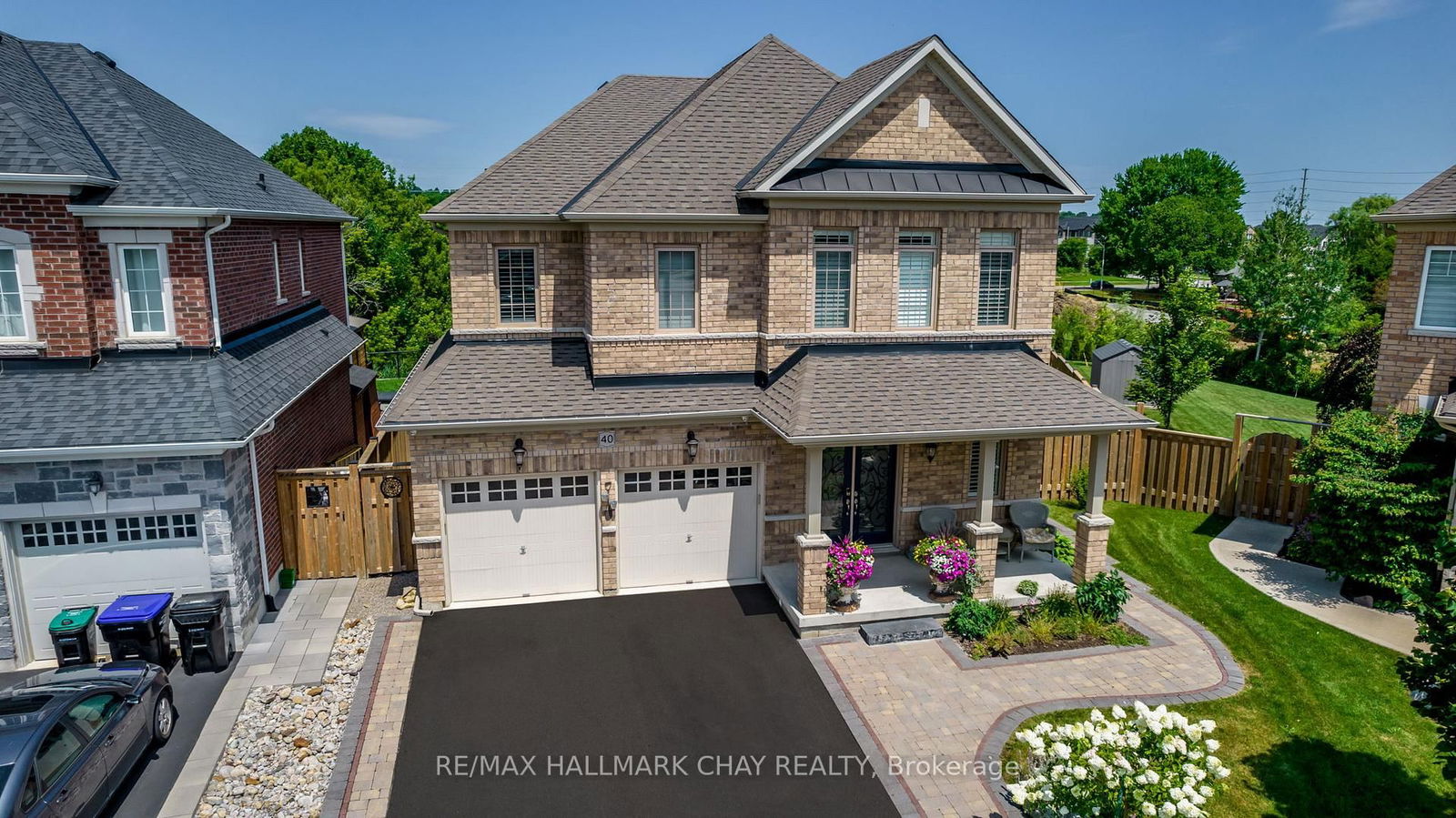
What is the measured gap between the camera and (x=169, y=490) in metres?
11.3

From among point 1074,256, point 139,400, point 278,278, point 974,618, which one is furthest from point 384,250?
point 1074,256

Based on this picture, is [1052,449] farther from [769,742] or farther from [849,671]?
[769,742]

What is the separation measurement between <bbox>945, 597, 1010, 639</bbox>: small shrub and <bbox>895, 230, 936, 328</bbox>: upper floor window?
188 inches

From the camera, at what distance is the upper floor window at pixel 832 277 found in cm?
1374

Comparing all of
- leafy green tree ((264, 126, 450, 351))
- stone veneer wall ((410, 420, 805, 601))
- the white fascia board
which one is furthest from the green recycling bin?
leafy green tree ((264, 126, 450, 351))

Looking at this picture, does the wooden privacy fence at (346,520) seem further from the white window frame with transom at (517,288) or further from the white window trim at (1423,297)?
the white window trim at (1423,297)

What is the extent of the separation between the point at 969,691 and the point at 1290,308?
28.5m

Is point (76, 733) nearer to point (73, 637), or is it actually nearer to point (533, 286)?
point (73, 637)

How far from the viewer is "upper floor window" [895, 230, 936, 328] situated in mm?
14039

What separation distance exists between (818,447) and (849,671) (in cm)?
316

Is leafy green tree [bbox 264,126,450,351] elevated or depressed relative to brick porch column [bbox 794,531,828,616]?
elevated

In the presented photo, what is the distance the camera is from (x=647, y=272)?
13609 mm

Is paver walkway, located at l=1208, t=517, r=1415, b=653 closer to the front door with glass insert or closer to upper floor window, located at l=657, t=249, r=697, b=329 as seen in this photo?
the front door with glass insert

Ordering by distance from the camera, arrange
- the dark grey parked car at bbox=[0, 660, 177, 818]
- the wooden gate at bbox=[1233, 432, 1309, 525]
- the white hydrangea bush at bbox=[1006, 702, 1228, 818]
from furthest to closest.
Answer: the wooden gate at bbox=[1233, 432, 1309, 525] < the dark grey parked car at bbox=[0, 660, 177, 818] < the white hydrangea bush at bbox=[1006, 702, 1228, 818]
